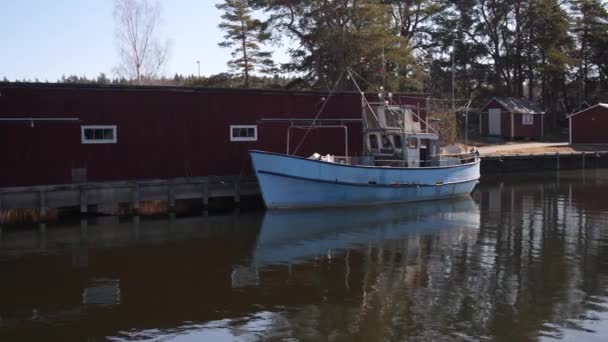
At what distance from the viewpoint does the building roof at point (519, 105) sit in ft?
153

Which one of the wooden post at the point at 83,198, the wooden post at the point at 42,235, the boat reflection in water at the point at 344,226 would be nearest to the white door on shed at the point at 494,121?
the boat reflection in water at the point at 344,226

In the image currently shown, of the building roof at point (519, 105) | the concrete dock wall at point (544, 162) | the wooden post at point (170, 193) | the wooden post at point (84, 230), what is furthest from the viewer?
the building roof at point (519, 105)

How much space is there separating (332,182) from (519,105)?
31.5m

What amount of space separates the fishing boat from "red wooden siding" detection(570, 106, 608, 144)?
72.6 feet

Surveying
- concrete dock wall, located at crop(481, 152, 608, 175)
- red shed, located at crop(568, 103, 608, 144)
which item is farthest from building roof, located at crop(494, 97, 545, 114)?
concrete dock wall, located at crop(481, 152, 608, 175)

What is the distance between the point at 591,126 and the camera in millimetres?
43500

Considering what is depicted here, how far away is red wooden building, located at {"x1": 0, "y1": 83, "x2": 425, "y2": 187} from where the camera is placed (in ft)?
60.5

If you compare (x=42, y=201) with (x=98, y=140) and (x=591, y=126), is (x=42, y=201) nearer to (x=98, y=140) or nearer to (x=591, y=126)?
(x=98, y=140)

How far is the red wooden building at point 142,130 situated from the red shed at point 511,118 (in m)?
26.3

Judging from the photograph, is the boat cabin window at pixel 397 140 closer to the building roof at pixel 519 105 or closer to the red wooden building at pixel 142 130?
the red wooden building at pixel 142 130

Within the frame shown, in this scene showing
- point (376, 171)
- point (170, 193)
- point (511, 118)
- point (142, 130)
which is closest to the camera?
point (142, 130)

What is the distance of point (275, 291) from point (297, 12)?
27423 mm

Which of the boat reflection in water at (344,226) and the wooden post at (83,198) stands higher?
the wooden post at (83,198)

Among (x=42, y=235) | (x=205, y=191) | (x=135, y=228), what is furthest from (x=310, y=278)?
(x=205, y=191)
